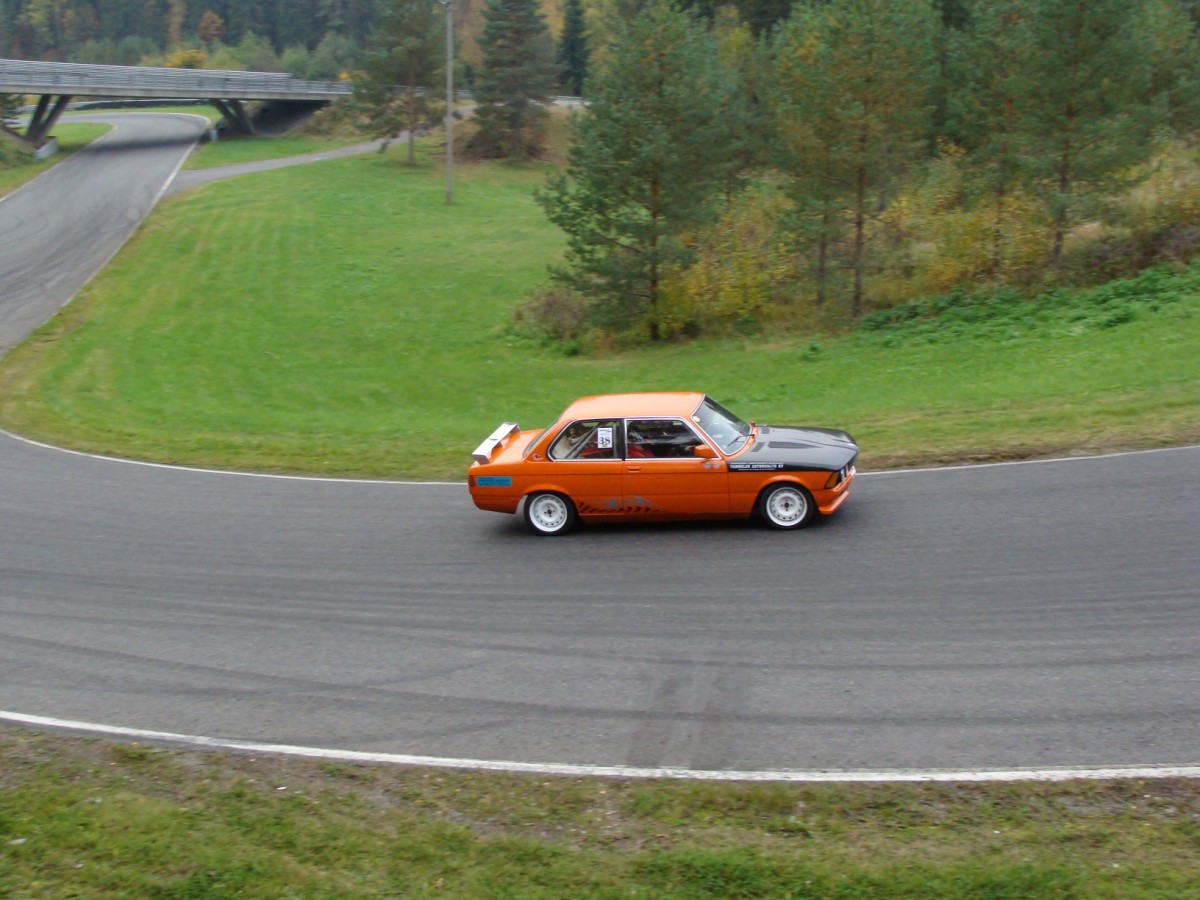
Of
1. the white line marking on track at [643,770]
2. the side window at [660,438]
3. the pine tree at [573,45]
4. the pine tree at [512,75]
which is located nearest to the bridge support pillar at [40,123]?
the pine tree at [512,75]

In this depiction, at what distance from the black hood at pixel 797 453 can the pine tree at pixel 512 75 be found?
60575 mm

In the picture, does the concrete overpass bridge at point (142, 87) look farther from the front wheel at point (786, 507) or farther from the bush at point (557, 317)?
the front wheel at point (786, 507)

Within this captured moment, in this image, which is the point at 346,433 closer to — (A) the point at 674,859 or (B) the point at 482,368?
(B) the point at 482,368

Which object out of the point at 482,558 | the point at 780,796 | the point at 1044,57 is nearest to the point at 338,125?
the point at 1044,57

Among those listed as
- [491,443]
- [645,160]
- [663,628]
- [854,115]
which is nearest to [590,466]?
[491,443]

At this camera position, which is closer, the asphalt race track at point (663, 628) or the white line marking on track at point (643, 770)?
the white line marking on track at point (643, 770)

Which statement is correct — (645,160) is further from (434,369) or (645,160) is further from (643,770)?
(643,770)

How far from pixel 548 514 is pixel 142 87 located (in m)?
69.1

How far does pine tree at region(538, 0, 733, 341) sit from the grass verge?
73.8 ft

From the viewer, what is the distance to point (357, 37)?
124m

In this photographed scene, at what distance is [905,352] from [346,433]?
457 inches

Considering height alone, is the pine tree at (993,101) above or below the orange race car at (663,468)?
above

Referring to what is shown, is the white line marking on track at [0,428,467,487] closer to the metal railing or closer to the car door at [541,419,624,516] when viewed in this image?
the car door at [541,419,624,516]

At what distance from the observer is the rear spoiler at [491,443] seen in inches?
512
